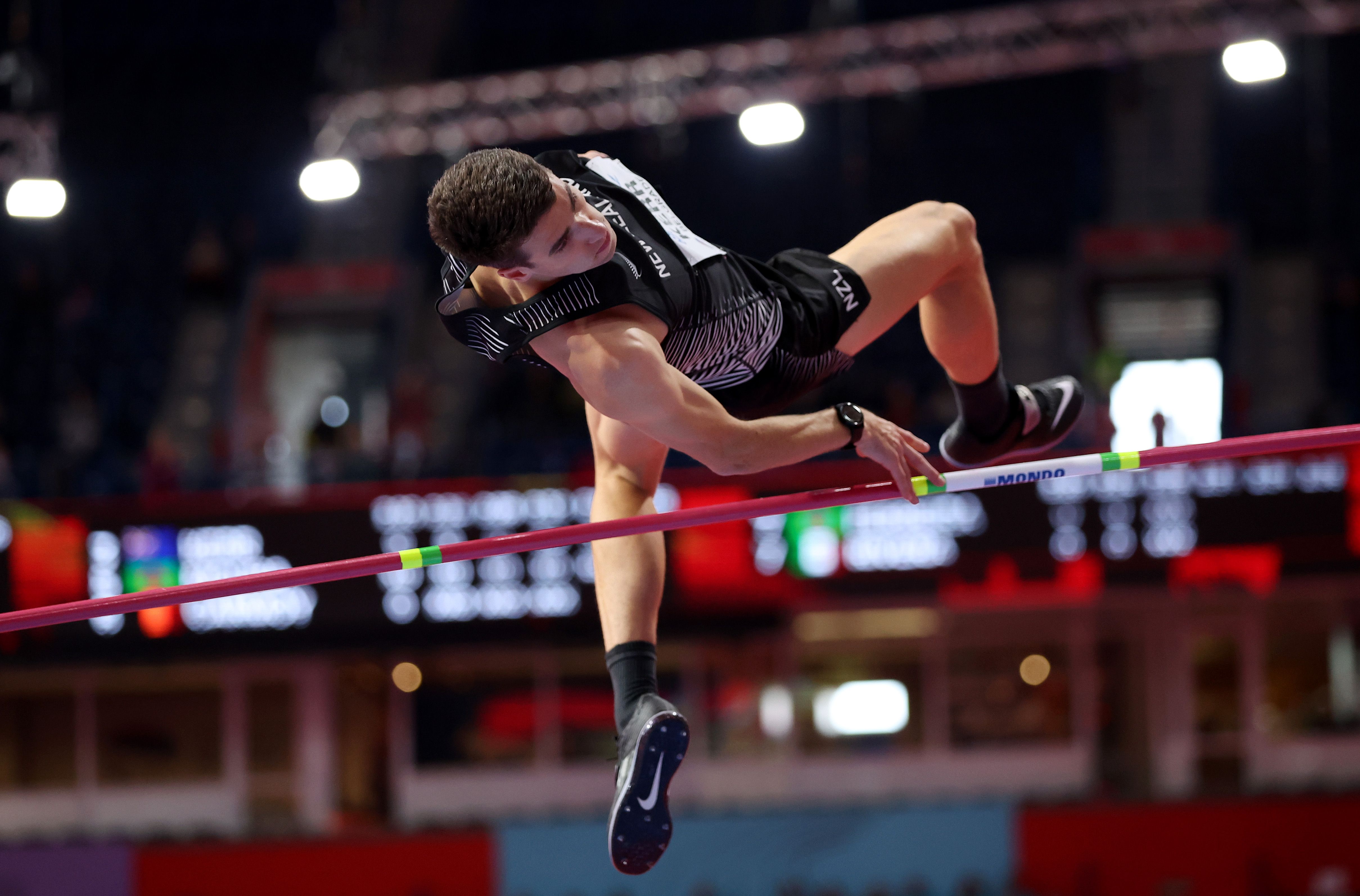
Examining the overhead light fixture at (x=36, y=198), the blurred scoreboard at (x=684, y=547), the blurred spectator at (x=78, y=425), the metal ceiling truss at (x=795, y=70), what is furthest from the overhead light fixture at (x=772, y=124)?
the blurred spectator at (x=78, y=425)

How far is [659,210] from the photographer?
11.0ft

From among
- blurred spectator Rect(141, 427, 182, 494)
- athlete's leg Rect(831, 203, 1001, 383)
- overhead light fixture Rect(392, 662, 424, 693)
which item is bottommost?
athlete's leg Rect(831, 203, 1001, 383)

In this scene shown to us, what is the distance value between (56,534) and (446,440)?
444 centimetres

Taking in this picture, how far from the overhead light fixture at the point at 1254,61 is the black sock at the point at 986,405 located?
166 inches

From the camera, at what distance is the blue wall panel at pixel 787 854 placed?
939cm

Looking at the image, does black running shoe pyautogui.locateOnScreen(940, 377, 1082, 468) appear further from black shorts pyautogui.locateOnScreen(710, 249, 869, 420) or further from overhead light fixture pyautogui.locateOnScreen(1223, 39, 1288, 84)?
overhead light fixture pyautogui.locateOnScreen(1223, 39, 1288, 84)

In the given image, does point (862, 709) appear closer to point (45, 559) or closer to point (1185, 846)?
point (1185, 846)

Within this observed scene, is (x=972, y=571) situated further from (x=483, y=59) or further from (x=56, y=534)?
(x=483, y=59)

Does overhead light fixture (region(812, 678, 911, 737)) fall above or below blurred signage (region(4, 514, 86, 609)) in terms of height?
below

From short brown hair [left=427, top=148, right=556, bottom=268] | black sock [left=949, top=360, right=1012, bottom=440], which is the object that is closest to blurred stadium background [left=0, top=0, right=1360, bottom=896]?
black sock [left=949, top=360, right=1012, bottom=440]

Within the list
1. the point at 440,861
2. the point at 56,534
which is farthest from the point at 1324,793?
the point at 56,534

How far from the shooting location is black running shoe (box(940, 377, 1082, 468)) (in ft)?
12.6

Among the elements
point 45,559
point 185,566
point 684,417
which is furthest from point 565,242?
point 45,559

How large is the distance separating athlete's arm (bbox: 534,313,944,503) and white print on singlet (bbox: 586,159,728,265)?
1.03 ft
